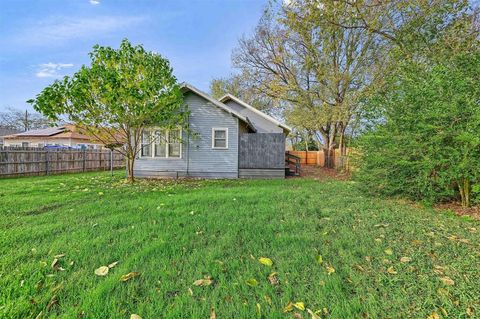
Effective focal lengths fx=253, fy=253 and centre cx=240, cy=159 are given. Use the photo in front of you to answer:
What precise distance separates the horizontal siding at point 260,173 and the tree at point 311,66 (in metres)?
5.02

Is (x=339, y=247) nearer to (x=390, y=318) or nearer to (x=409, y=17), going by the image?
(x=390, y=318)

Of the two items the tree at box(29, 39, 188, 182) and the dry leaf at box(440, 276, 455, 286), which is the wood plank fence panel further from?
the dry leaf at box(440, 276, 455, 286)

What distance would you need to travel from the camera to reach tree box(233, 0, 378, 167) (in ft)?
45.3

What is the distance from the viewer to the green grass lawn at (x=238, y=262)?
2133 millimetres

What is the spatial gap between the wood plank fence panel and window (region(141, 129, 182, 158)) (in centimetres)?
308

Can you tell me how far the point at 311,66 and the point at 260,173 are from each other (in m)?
8.84

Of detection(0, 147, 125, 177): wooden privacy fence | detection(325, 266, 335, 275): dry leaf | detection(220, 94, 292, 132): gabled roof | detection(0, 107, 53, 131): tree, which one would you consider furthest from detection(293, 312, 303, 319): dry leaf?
detection(0, 107, 53, 131): tree

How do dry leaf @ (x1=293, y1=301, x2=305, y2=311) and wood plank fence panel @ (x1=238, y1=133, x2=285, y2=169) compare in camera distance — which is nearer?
dry leaf @ (x1=293, y1=301, x2=305, y2=311)

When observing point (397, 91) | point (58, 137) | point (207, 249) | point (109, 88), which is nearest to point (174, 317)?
point (207, 249)

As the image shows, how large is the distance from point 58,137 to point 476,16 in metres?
32.3

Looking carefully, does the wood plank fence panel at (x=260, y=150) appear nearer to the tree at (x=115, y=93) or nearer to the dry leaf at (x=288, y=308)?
the tree at (x=115, y=93)

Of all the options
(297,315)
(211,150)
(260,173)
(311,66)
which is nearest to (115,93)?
(211,150)

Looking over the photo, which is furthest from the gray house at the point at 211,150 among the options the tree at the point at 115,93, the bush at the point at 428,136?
the bush at the point at 428,136

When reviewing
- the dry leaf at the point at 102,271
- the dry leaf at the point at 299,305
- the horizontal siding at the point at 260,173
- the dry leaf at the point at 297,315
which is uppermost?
the horizontal siding at the point at 260,173
